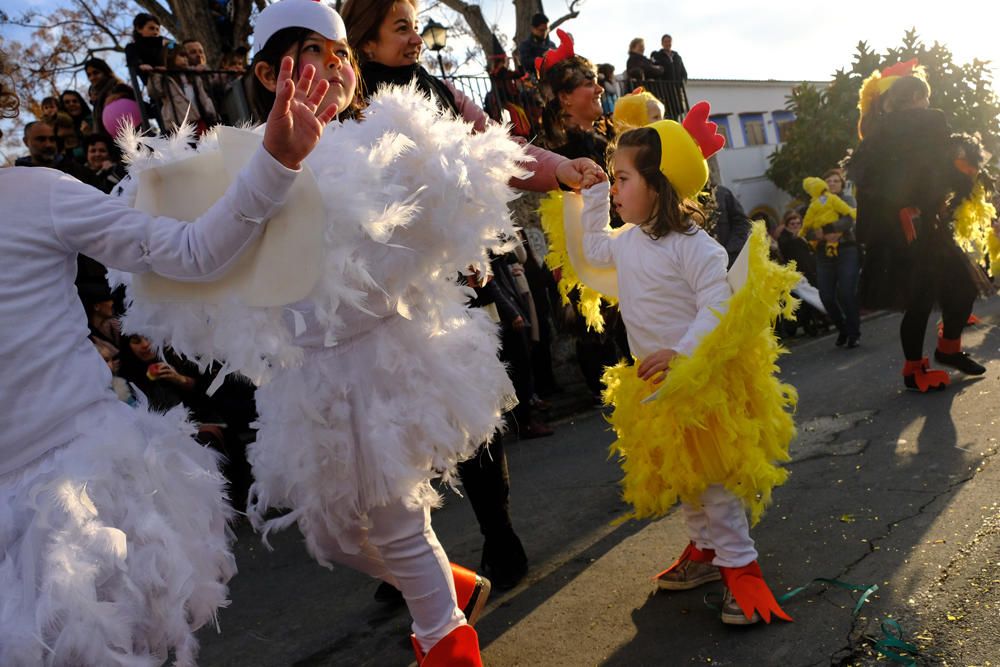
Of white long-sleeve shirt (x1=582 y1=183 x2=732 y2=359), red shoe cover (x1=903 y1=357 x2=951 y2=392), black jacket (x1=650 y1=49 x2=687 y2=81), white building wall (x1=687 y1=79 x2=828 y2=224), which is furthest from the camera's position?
white building wall (x1=687 y1=79 x2=828 y2=224)

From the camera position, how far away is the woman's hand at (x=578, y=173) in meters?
3.13

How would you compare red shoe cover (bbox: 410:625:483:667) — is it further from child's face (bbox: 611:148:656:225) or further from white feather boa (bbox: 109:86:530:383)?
child's face (bbox: 611:148:656:225)

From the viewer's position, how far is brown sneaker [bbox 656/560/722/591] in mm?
3072

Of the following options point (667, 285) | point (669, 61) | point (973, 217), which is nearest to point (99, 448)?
point (667, 285)

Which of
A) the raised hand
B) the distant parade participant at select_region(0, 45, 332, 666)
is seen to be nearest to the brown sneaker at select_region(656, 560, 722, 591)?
the distant parade participant at select_region(0, 45, 332, 666)

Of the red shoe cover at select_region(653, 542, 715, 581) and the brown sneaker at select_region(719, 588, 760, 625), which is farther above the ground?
the red shoe cover at select_region(653, 542, 715, 581)

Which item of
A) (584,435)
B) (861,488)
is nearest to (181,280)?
(861,488)

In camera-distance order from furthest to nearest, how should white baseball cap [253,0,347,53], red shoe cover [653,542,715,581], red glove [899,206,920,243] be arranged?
1. red glove [899,206,920,243]
2. red shoe cover [653,542,715,581]
3. white baseball cap [253,0,347,53]

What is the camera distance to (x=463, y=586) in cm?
270

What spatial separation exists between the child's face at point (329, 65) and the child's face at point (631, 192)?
1.14 meters

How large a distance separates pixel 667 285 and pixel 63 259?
1914 mm

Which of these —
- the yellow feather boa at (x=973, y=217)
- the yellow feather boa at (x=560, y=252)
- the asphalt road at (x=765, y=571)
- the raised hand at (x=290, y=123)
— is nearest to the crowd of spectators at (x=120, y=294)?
the yellow feather boa at (x=560, y=252)

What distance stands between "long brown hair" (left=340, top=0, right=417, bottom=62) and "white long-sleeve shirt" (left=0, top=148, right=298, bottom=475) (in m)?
1.36

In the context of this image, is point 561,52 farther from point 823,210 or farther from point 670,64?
point 670,64
